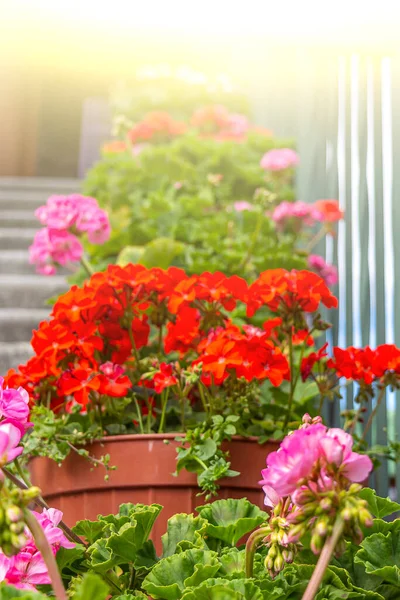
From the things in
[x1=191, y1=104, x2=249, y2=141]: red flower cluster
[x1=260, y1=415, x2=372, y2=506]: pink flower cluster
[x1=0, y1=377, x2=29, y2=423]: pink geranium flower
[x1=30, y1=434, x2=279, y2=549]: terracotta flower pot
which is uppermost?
[x1=191, y1=104, x2=249, y2=141]: red flower cluster

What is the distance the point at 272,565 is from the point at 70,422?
905mm

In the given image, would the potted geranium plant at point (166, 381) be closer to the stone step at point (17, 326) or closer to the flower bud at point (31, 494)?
the flower bud at point (31, 494)

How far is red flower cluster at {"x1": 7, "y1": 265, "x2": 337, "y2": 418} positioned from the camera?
1555 millimetres

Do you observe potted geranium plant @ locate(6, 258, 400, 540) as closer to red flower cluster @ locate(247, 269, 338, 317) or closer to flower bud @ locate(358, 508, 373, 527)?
red flower cluster @ locate(247, 269, 338, 317)

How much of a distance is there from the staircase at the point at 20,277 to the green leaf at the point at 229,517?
167cm

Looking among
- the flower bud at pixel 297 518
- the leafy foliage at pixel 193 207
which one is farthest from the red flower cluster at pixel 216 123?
the flower bud at pixel 297 518

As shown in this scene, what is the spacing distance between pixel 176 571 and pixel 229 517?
19 cm

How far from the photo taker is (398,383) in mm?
1621

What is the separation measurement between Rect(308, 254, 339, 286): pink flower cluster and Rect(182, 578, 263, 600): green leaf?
5.85 feet

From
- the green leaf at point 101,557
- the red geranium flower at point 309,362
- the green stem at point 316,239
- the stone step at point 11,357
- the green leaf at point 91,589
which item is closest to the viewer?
the green leaf at point 91,589

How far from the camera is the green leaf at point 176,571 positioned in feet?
3.04

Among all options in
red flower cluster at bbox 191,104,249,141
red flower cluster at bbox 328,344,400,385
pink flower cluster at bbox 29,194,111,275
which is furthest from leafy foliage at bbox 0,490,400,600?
red flower cluster at bbox 191,104,249,141

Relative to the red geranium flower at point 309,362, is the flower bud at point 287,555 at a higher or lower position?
lower

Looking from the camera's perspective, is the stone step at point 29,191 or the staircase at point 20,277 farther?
the stone step at point 29,191
